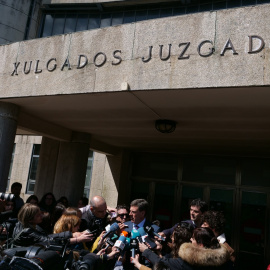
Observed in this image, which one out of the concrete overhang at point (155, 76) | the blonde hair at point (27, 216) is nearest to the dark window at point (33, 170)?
the concrete overhang at point (155, 76)

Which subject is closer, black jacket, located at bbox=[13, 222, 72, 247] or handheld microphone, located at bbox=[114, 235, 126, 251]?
handheld microphone, located at bbox=[114, 235, 126, 251]

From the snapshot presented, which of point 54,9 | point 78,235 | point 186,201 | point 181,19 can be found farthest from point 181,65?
point 54,9

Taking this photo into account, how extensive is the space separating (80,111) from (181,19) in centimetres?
303

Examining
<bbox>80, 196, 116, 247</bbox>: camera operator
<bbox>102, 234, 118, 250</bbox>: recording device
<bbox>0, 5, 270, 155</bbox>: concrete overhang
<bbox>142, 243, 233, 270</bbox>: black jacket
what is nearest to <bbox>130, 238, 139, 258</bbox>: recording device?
<bbox>102, 234, 118, 250</bbox>: recording device

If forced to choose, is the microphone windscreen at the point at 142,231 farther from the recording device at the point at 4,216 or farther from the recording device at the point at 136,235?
the recording device at the point at 4,216

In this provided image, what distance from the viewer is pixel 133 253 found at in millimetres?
3617

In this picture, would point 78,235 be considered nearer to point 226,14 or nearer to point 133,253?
point 133,253

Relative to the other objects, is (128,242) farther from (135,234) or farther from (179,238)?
(179,238)

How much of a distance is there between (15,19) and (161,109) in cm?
1133

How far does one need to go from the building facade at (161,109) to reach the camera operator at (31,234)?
259 centimetres

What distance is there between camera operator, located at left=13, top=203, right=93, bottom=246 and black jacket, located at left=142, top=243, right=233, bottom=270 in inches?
45.3

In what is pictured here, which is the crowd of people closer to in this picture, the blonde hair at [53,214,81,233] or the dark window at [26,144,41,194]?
the blonde hair at [53,214,81,233]

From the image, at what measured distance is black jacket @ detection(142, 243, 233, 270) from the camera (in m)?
2.94

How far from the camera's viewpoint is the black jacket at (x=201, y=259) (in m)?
2.94
